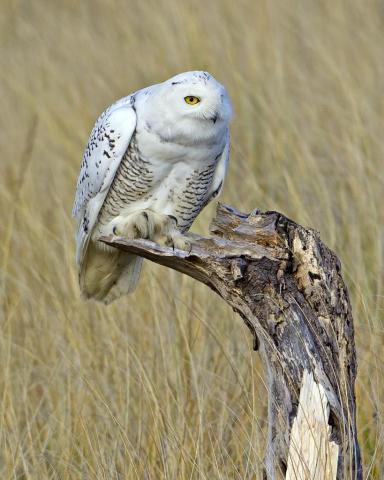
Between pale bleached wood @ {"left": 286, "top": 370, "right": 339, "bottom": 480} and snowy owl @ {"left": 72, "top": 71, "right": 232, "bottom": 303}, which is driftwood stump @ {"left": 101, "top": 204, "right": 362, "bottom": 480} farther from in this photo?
snowy owl @ {"left": 72, "top": 71, "right": 232, "bottom": 303}

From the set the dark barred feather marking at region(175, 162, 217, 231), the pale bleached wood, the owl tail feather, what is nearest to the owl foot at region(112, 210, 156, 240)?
the dark barred feather marking at region(175, 162, 217, 231)

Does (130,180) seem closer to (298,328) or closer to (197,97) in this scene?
(197,97)

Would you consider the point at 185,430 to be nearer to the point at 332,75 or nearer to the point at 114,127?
the point at 114,127

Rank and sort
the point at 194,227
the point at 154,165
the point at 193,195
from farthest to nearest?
the point at 194,227, the point at 193,195, the point at 154,165

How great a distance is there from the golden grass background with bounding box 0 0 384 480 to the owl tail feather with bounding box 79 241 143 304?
0.11 metres

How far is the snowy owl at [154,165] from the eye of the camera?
2789 millimetres

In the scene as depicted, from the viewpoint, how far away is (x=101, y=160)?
9.85 feet

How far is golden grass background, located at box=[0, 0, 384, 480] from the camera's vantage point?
2.80m

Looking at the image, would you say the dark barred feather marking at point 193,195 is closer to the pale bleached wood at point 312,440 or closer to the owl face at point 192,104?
the owl face at point 192,104

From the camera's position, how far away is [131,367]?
3.16 metres

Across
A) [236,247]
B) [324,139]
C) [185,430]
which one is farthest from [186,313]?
[324,139]

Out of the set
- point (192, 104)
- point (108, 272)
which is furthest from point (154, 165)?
point (108, 272)

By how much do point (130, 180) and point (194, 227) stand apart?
1.16m

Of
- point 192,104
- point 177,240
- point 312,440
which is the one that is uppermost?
point 192,104
